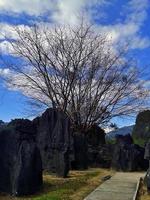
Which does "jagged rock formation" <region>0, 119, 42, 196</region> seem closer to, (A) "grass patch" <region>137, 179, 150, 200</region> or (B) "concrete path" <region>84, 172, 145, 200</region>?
(B) "concrete path" <region>84, 172, 145, 200</region>

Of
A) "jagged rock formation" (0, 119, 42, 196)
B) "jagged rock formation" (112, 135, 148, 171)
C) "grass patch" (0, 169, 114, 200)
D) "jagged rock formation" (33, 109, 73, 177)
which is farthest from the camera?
"jagged rock formation" (112, 135, 148, 171)

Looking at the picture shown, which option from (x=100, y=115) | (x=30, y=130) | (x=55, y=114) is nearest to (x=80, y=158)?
(x=55, y=114)

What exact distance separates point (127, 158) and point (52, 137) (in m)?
3.67

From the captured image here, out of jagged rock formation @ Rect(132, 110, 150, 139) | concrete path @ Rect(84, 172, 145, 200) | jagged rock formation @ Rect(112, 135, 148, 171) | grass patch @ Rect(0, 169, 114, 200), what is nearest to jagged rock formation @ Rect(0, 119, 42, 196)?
grass patch @ Rect(0, 169, 114, 200)

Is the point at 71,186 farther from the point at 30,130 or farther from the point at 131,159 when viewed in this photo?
the point at 131,159

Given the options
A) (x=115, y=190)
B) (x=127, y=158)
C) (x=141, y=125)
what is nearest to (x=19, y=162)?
(x=115, y=190)

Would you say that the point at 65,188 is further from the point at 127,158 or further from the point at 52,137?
the point at 127,158

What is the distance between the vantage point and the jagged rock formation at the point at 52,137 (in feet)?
57.4

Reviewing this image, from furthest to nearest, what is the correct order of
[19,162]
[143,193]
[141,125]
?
[141,125], [19,162], [143,193]

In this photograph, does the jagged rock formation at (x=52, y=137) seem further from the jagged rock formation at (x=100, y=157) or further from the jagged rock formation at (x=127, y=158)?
the jagged rock formation at (x=100, y=157)

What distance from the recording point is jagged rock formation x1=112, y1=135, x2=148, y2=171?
1981 cm

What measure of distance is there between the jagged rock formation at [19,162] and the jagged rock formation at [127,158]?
7.27m

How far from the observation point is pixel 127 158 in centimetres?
2003

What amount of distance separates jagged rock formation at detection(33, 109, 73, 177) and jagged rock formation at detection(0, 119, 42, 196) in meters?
3.74
